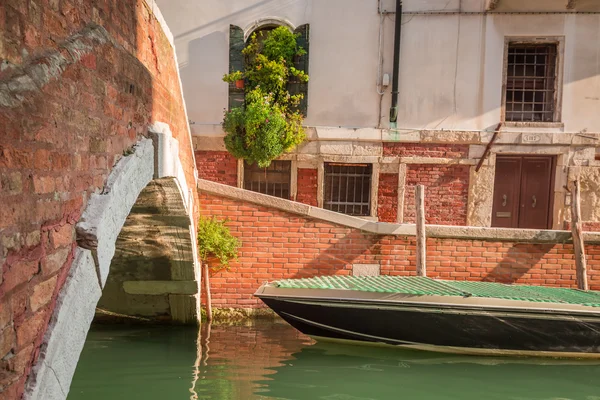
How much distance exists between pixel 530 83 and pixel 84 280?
8299 mm

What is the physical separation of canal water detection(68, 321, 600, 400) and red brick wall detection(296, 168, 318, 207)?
2.76 m

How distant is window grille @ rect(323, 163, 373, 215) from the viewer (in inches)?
330

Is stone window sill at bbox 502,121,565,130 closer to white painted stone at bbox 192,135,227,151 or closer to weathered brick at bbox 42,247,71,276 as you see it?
white painted stone at bbox 192,135,227,151

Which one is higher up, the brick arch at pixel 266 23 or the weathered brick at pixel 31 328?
the brick arch at pixel 266 23

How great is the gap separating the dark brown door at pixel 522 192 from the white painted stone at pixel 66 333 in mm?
7662

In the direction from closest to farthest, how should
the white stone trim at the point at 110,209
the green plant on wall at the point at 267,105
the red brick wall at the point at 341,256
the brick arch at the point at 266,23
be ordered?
the white stone trim at the point at 110,209, the red brick wall at the point at 341,256, the green plant on wall at the point at 267,105, the brick arch at the point at 266,23

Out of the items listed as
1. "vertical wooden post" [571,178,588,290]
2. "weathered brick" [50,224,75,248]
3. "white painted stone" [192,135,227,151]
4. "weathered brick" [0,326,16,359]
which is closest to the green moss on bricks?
"white painted stone" [192,135,227,151]

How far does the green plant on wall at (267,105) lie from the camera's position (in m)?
7.32

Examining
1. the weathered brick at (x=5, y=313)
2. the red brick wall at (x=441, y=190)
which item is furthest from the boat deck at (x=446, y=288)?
the weathered brick at (x=5, y=313)

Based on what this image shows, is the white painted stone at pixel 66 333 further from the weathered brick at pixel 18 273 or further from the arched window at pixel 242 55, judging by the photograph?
the arched window at pixel 242 55

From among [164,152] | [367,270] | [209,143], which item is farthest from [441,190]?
[164,152]

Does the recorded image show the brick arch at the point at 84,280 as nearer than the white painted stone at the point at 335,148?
Yes

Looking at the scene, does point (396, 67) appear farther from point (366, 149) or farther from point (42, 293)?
point (42, 293)

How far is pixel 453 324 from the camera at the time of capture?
5273 mm
